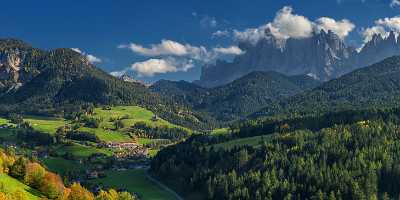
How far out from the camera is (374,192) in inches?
7313

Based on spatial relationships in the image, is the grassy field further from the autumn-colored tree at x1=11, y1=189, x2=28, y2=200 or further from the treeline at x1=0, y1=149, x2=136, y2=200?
the autumn-colored tree at x1=11, y1=189, x2=28, y2=200

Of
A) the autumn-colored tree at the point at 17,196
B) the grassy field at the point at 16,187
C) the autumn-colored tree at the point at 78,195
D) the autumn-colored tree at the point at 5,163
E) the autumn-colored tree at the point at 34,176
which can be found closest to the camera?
the autumn-colored tree at the point at 17,196

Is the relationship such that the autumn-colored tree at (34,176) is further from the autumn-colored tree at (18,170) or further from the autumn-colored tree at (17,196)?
the autumn-colored tree at (17,196)

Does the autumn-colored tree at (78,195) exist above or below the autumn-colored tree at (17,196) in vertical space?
below

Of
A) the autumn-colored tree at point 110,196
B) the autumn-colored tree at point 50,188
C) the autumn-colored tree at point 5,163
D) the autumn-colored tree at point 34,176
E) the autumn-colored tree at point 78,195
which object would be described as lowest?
the autumn-colored tree at point 110,196

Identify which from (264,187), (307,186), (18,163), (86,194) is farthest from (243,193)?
(18,163)

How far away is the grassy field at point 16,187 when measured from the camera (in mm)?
131125

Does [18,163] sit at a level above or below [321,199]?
above

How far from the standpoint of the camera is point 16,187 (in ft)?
447

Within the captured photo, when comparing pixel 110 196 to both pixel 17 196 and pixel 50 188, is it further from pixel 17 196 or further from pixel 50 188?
pixel 17 196

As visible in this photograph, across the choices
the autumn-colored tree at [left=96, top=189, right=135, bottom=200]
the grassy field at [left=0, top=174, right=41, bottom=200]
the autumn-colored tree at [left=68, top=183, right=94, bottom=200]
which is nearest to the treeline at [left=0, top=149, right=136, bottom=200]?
the autumn-colored tree at [left=68, top=183, right=94, bottom=200]

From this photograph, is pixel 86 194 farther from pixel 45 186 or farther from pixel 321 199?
pixel 321 199

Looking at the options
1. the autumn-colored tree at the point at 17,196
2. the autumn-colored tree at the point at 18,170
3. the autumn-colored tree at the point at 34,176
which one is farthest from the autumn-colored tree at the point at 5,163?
the autumn-colored tree at the point at 17,196

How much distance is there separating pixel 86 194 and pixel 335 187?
3225 inches
